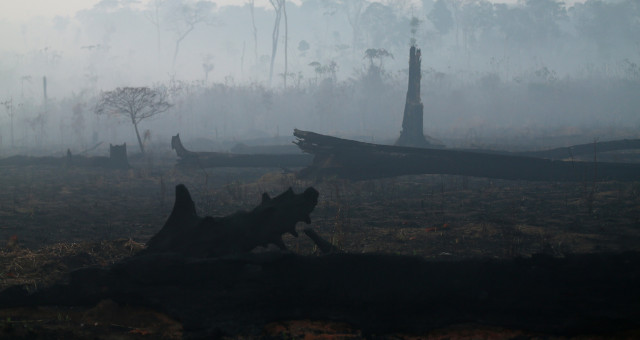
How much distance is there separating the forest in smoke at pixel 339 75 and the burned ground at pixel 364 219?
35.7 feet

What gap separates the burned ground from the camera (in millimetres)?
6457

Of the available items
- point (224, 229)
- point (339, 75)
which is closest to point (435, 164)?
point (224, 229)

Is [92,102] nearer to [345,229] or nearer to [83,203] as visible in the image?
[83,203]

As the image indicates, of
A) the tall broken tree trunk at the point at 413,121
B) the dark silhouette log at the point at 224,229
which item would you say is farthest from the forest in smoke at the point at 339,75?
the dark silhouette log at the point at 224,229

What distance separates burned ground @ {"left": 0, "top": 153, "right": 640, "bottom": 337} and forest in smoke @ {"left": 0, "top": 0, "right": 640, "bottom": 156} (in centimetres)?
1088

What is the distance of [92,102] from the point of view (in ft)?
147

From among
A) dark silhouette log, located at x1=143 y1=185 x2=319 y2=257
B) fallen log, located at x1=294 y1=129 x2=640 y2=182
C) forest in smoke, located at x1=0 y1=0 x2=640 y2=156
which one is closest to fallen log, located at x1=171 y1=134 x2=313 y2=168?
fallen log, located at x1=294 y1=129 x2=640 y2=182

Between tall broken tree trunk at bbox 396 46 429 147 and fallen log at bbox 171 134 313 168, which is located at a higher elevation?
tall broken tree trunk at bbox 396 46 429 147

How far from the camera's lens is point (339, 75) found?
91.8 meters

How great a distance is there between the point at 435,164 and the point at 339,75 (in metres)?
80.3

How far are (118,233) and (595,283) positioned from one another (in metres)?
7.39

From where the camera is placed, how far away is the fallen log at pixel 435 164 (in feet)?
41.8

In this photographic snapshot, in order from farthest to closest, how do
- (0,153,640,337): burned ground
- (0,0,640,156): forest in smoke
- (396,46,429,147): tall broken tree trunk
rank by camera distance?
(0,0,640,156): forest in smoke → (396,46,429,147): tall broken tree trunk → (0,153,640,337): burned ground

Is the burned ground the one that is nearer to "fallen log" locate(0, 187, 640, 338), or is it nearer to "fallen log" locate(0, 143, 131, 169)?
"fallen log" locate(0, 187, 640, 338)
